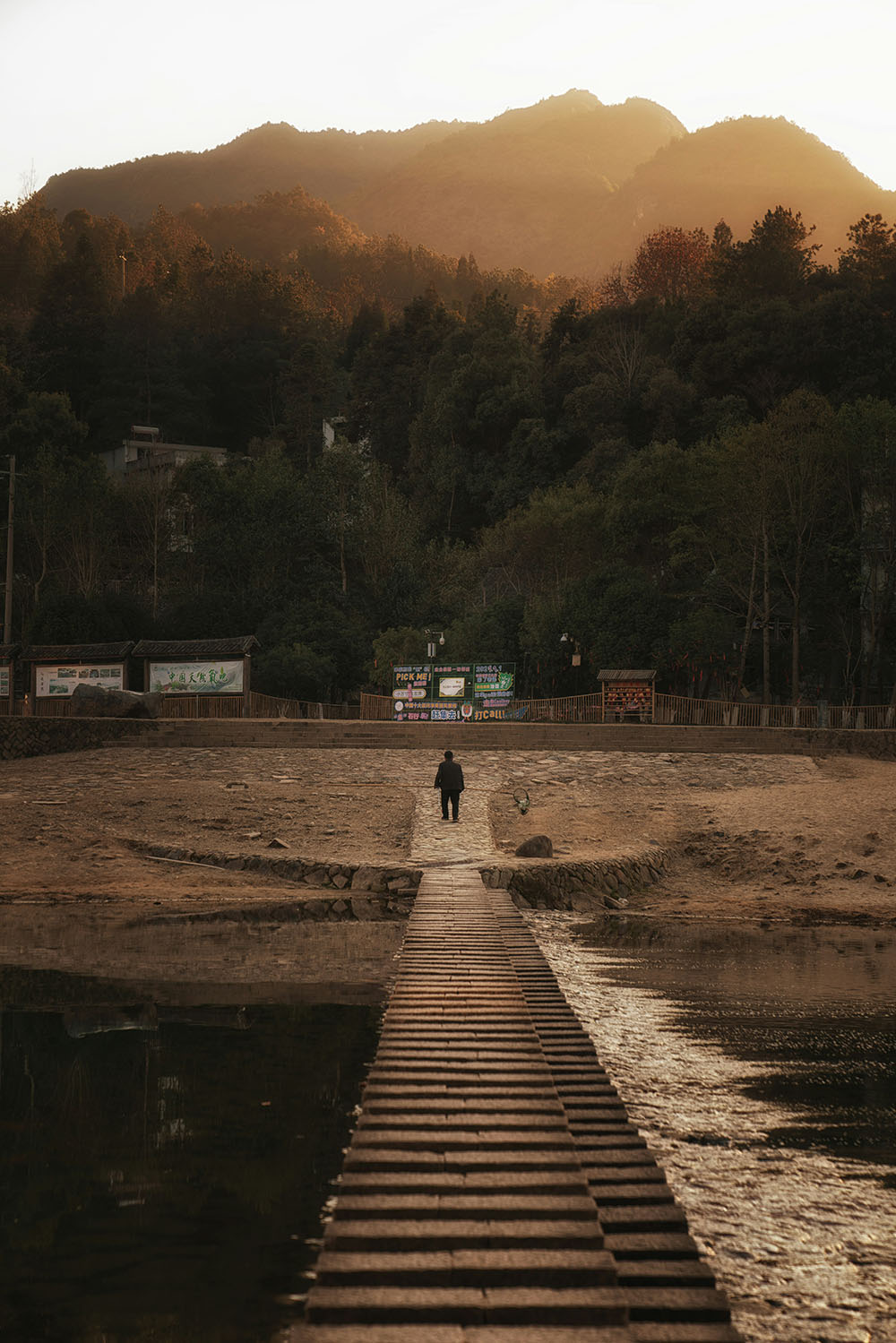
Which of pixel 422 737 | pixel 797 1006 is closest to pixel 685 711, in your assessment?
pixel 422 737

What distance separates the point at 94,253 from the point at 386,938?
97.2 m

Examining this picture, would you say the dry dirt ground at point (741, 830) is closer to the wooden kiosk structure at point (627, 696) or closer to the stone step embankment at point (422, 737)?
the stone step embankment at point (422, 737)

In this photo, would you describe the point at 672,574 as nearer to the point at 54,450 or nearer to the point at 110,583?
the point at 110,583

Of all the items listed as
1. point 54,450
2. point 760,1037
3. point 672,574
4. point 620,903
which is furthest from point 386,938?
point 54,450

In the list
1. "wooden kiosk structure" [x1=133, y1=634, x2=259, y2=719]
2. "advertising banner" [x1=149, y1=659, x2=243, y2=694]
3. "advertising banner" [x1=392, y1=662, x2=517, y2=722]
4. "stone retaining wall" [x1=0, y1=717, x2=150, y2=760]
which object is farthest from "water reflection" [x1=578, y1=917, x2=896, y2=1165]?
"advertising banner" [x1=149, y1=659, x2=243, y2=694]

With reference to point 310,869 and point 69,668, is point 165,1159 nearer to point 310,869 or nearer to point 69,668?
point 310,869

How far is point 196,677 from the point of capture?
131 feet

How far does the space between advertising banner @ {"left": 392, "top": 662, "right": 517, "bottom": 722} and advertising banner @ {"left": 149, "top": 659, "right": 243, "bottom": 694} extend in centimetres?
562

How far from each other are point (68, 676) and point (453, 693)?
44.6 ft

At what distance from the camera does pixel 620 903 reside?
19312 mm

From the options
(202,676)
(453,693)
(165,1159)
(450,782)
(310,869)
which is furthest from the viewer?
(202,676)

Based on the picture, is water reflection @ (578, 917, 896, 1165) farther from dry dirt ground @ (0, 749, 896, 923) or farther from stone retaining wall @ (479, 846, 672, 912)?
dry dirt ground @ (0, 749, 896, 923)

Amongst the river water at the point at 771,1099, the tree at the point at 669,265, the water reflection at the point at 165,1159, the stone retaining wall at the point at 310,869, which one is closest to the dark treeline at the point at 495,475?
the tree at the point at 669,265

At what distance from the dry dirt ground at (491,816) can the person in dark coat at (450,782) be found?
0.96m
